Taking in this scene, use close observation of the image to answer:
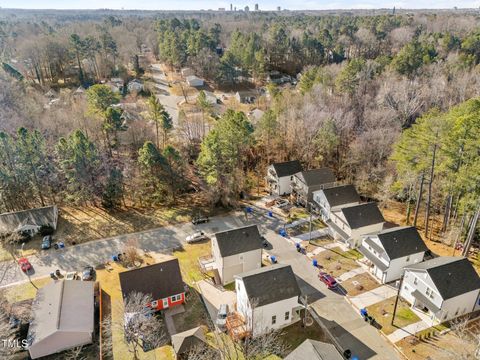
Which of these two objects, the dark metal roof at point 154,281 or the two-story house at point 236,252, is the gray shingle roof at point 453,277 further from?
the dark metal roof at point 154,281

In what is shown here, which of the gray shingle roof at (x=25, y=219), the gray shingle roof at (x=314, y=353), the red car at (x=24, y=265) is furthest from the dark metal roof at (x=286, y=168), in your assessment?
the red car at (x=24, y=265)

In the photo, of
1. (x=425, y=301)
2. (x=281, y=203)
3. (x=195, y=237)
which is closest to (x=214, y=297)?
(x=195, y=237)

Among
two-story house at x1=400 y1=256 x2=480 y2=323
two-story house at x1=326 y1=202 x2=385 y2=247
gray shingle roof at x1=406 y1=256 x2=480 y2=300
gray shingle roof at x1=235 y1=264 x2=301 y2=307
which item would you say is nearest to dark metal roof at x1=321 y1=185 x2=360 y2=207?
two-story house at x1=326 y1=202 x2=385 y2=247

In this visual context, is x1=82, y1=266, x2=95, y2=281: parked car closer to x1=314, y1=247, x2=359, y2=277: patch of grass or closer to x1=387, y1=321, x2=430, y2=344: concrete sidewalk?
x1=314, y1=247, x2=359, y2=277: patch of grass

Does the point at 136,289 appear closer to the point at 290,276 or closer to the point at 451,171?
the point at 290,276

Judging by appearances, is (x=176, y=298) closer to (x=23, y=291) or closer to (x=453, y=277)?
(x=23, y=291)

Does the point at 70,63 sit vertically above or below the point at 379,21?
below

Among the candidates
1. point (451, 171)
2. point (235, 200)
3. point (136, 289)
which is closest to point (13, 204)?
point (136, 289)
